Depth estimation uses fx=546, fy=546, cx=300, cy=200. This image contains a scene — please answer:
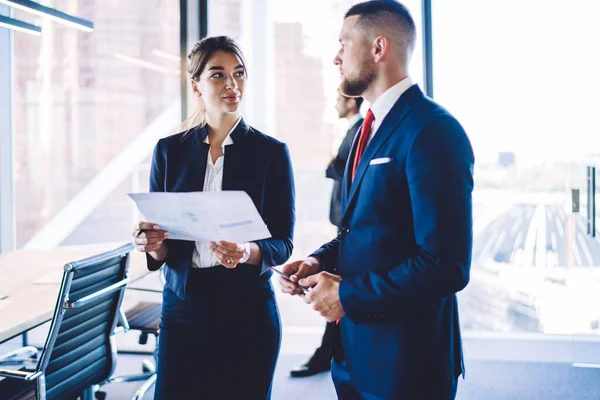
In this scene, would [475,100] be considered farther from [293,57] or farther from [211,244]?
[211,244]

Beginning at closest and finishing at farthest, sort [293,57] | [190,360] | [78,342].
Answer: [190,360], [78,342], [293,57]

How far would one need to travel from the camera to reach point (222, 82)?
68.9 inches

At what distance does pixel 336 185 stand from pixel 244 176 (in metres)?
1.62

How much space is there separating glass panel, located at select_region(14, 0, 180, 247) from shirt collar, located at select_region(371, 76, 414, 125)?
2.73 meters

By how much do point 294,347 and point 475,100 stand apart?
2.08m

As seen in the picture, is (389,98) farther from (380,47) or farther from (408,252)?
(408,252)

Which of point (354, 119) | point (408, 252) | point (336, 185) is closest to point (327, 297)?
point (408, 252)

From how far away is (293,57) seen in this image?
3.83m

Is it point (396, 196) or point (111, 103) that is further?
point (111, 103)

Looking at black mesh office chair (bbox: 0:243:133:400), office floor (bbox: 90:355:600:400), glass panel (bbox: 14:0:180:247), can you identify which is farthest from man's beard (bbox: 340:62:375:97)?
glass panel (bbox: 14:0:180:247)

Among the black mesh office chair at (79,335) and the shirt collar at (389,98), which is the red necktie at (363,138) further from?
the black mesh office chair at (79,335)

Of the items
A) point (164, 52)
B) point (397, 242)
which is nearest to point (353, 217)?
point (397, 242)

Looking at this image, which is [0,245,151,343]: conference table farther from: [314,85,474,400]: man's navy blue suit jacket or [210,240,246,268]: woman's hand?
[314,85,474,400]: man's navy blue suit jacket

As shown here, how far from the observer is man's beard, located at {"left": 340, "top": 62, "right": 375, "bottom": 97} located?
1303 mm
